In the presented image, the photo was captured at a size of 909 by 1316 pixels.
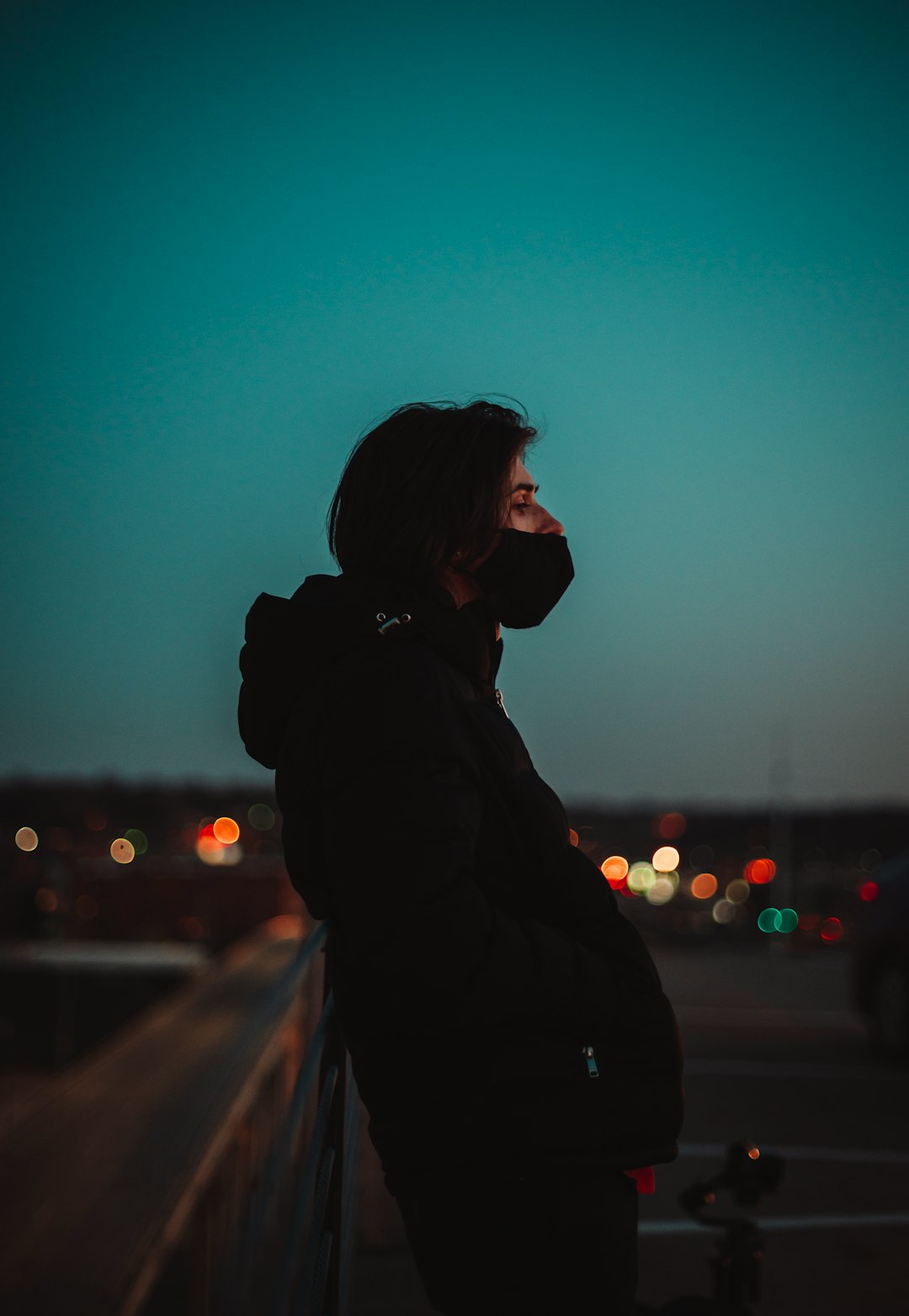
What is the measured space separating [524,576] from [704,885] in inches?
2401

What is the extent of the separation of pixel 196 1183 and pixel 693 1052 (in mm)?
5420

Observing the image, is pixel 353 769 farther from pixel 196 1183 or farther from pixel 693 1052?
pixel 693 1052

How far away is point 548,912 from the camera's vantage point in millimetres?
1468

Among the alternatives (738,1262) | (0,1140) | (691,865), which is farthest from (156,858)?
(691,865)

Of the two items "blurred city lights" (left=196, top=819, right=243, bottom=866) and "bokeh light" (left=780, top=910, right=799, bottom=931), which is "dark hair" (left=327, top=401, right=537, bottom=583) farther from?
"bokeh light" (left=780, top=910, right=799, bottom=931)

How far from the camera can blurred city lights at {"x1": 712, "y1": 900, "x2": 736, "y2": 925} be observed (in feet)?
136

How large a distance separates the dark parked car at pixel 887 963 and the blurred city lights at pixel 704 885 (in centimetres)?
5132

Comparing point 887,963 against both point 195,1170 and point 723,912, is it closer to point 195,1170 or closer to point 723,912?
point 195,1170

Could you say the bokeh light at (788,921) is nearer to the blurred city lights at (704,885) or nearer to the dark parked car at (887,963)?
the dark parked car at (887,963)

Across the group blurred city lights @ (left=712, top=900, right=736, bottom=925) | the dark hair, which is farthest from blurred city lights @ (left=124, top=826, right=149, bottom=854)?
blurred city lights @ (left=712, top=900, right=736, bottom=925)

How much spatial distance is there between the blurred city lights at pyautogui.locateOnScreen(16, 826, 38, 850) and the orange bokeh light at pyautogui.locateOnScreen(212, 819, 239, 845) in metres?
2.07

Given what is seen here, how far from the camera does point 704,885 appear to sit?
197 ft

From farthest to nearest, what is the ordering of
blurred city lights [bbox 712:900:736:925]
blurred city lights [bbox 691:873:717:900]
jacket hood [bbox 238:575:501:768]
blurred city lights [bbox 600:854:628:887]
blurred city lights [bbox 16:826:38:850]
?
blurred city lights [bbox 691:873:717:900], blurred city lights [bbox 712:900:736:925], blurred city lights [bbox 16:826:38:850], blurred city lights [bbox 600:854:628:887], jacket hood [bbox 238:575:501:768]

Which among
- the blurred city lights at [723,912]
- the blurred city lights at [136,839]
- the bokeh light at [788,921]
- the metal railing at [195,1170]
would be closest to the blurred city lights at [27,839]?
the blurred city lights at [136,839]
